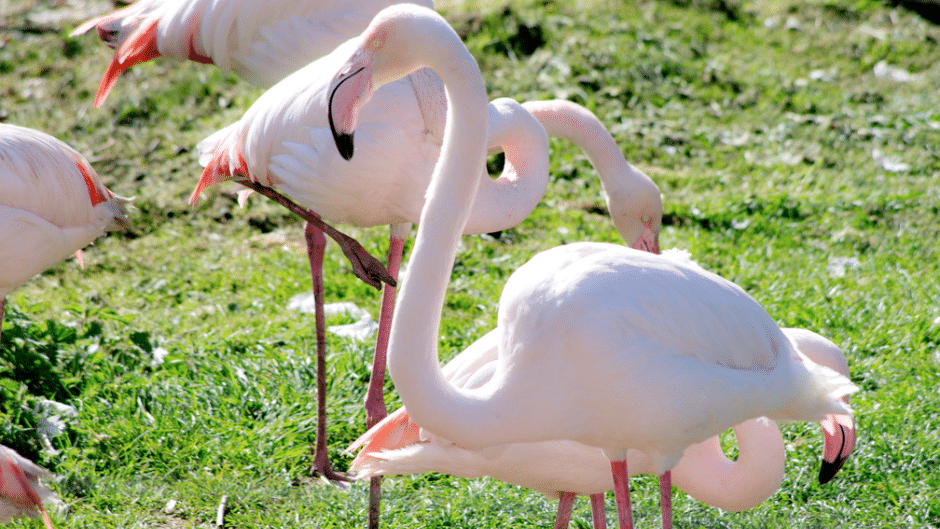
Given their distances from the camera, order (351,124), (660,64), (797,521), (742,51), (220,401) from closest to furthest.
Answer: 1. (351,124)
2. (797,521)
3. (220,401)
4. (660,64)
5. (742,51)

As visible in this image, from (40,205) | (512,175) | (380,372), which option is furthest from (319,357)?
(40,205)

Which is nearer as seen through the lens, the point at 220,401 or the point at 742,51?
the point at 220,401

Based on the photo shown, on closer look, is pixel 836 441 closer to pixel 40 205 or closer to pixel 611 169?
pixel 611 169

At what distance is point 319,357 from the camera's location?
3678 mm

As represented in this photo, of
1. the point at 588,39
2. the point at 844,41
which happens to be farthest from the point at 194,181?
the point at 844,41

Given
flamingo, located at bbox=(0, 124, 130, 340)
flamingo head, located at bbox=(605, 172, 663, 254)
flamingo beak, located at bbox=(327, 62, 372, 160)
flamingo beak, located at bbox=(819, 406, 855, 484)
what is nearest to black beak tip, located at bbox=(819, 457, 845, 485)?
flamingo beak, located at bbox=(819, 406, 855, 484)

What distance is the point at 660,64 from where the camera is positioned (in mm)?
7000

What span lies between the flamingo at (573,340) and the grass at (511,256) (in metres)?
0.91

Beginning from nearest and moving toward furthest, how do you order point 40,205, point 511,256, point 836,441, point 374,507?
point 836,441 → point 374,507 → point 40,205 → point 511,256

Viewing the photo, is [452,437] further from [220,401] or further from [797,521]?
[220,401]

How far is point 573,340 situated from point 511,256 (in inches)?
112

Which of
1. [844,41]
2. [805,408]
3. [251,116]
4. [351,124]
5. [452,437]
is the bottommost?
[844,41]

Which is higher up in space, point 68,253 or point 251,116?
point 251,116

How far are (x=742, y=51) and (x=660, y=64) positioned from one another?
35.0 inches
